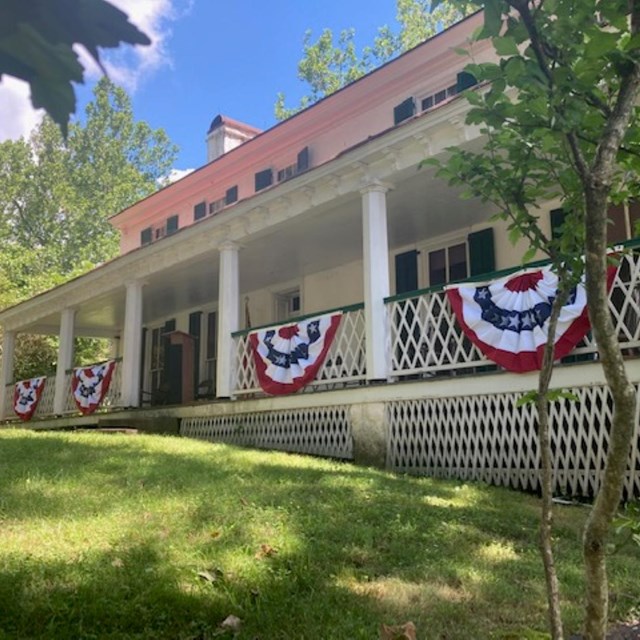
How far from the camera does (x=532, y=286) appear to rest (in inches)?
274

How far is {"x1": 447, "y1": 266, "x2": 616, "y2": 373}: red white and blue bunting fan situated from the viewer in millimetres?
6559

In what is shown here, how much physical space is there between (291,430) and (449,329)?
301 centimetres

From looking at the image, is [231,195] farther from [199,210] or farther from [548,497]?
[548,497]

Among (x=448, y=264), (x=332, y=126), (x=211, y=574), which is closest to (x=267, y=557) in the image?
(x=211, y=574)

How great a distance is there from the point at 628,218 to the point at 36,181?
40.0 meters

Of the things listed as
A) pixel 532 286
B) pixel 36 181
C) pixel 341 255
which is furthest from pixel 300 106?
pixel 532 286

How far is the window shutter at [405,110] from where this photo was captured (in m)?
12.5

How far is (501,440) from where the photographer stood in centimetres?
721

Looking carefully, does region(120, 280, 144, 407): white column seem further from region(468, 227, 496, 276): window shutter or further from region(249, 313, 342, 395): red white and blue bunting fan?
region(468, 227, 496, 276): window shutter

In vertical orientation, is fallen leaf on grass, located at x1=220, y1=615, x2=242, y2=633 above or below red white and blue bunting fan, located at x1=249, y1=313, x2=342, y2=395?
below

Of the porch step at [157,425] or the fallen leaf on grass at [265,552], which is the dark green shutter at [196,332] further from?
the fallen leaf on grass at [265,552]

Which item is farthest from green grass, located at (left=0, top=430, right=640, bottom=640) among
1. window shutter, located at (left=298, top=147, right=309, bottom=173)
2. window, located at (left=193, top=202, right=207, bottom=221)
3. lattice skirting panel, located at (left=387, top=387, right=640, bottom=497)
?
window, located at (left=193, top=202, right=207, bottom=221)

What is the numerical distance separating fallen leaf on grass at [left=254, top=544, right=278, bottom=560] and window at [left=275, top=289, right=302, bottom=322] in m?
10.5

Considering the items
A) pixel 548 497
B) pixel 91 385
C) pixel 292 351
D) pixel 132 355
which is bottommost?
pixel 548 497
